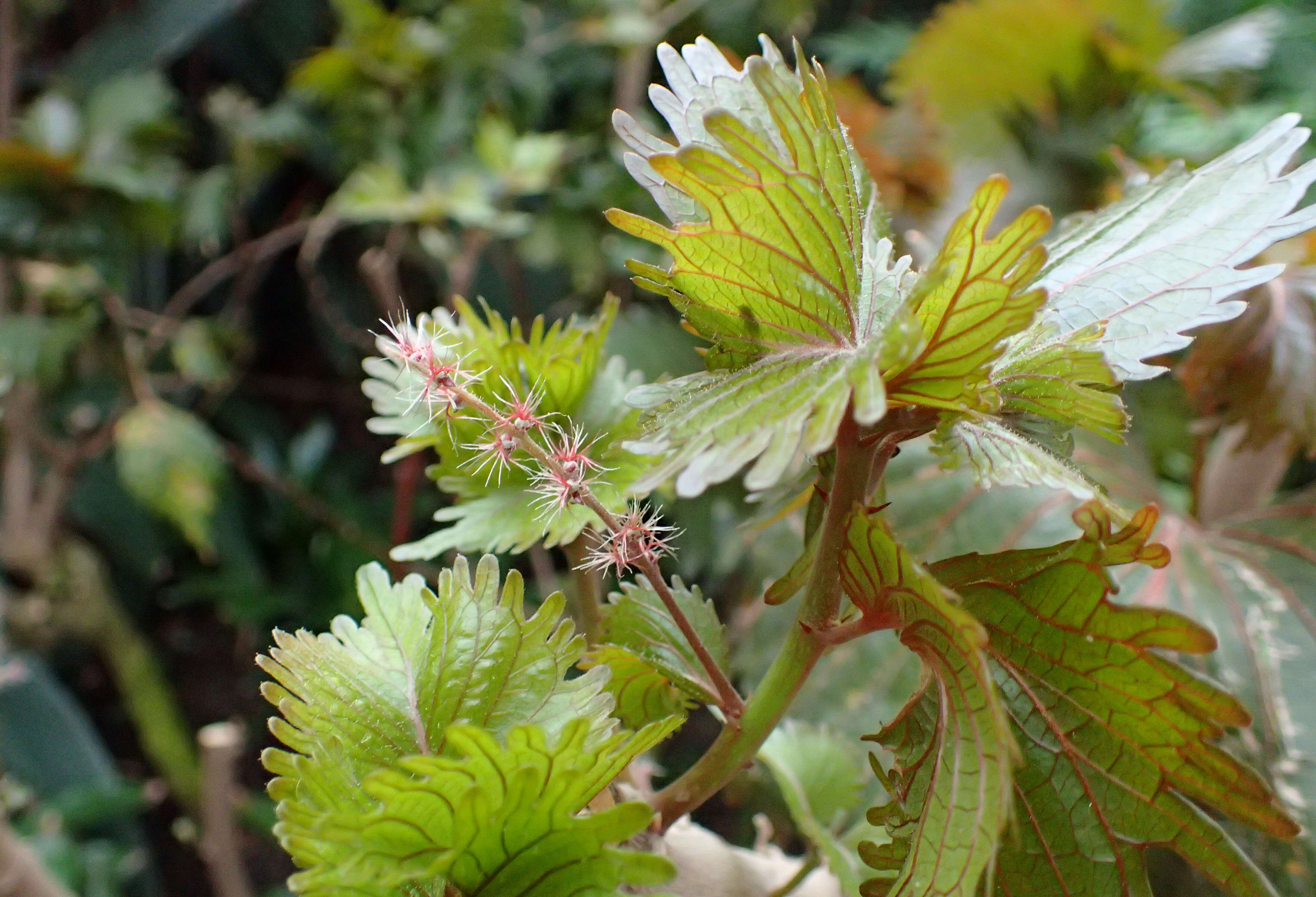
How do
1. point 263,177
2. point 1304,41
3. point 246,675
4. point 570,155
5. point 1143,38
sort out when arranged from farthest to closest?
point 246,675 → point 263,177 → point 570,155 → point 1143,38 → point 1304,41

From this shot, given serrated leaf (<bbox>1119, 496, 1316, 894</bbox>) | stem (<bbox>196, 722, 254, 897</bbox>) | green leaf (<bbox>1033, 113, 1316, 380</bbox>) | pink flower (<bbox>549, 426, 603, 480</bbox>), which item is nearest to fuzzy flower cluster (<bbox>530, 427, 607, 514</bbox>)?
pink flower (<bbox>549, 426, 603, 480</bbox>)

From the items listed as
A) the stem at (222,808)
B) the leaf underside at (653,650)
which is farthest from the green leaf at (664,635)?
the stem at (222,808)

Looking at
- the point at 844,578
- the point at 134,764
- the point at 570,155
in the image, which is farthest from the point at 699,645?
the point at 134,764

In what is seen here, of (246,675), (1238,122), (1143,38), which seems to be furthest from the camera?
(246,675)

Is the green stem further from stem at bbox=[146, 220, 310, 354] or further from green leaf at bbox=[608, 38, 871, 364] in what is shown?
stem at bbox=[146, 220, 310, 354]

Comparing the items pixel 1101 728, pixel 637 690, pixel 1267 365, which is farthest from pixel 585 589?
pixel 1267 365

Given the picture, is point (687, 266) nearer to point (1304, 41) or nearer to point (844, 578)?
point (844, 578)

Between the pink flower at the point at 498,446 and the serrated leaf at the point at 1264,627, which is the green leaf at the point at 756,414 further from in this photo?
the serrated leaf at the point at 1264,627
